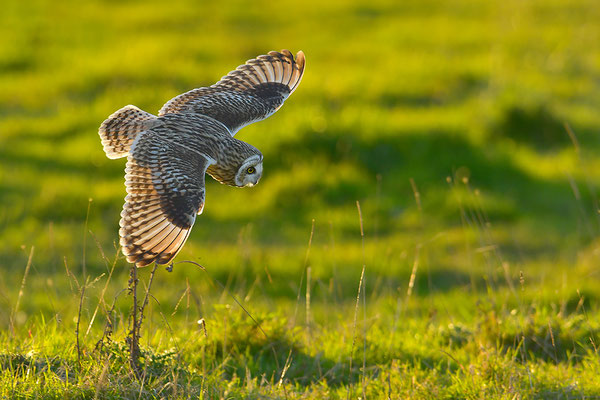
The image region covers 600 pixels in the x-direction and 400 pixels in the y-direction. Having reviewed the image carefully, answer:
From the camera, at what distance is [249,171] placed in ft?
16.6

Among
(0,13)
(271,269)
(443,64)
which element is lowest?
(271,269)

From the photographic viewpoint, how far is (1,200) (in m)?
A: 9.73

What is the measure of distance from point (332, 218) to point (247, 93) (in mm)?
3645

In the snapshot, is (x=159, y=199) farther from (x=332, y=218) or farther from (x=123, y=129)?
(x=332, y=218)

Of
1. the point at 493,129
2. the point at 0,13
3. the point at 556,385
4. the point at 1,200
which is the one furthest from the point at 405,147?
the point at 0,13

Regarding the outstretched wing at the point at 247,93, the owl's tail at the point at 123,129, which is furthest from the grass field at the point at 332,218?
the outstretched wing at the point at 247,93

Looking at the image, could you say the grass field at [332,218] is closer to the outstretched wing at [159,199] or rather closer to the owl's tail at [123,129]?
the outstretched wing at [159,199]

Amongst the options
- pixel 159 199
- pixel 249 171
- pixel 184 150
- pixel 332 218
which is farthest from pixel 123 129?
pixel 332 218

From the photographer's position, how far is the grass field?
4.75 m

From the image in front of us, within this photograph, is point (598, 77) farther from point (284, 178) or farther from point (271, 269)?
point (271, 269)

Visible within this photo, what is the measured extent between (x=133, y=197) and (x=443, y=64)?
11.2 meters

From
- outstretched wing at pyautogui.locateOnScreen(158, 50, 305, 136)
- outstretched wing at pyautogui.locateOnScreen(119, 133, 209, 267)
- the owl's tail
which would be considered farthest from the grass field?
outstretched wing at pyautogui.locateOnScreen(158, 50, 305, 136)

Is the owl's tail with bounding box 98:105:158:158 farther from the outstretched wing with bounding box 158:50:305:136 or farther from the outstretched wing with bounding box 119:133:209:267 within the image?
the outstretched wing with bounding box 119:133:209:267

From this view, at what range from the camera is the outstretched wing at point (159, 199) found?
412cm
